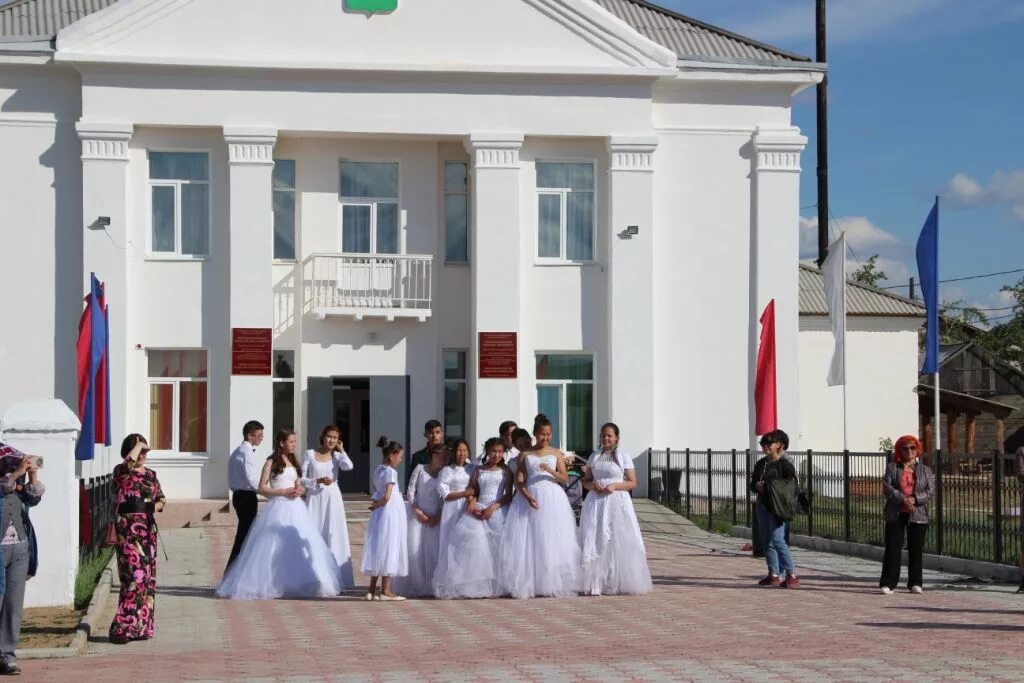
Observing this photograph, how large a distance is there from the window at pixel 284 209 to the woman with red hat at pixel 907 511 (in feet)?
60.4

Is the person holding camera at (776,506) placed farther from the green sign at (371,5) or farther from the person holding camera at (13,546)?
the green sign at (371,5)

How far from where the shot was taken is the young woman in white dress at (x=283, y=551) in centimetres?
1773

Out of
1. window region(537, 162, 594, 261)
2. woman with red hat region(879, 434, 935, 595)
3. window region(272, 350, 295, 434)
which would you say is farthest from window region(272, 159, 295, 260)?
woman with red hat region(879, 434, 935, 595)

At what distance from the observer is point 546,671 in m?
11.9

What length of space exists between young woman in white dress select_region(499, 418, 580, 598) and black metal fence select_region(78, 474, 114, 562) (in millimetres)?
4454

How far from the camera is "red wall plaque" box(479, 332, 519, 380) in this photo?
109 feet

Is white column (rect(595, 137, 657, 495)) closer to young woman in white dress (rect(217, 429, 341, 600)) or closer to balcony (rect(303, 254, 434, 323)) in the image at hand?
balcony (rect(303, 254, 434, 323))

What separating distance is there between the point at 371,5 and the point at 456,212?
15.1 ft

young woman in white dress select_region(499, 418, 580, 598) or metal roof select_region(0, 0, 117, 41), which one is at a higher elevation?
metal roof select_region(0, 0, 117, 41)

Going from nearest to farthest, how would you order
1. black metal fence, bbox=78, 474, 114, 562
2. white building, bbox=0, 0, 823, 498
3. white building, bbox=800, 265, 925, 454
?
1. black metal fence, bbox=78, 474, 114, 562
2. white building, bbox=0, 0, 823, 498
3. white building, bbox=800, 265, 925, 454

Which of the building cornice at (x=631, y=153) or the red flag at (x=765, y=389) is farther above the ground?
the building cornice at (x=631, y=153)

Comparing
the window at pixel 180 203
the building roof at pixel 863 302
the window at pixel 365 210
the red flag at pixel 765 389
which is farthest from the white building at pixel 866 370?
the window at pixel 180 203

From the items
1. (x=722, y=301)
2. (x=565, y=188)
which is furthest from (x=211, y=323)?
(x=722, y=301)

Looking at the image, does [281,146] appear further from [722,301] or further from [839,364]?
[839,364]
